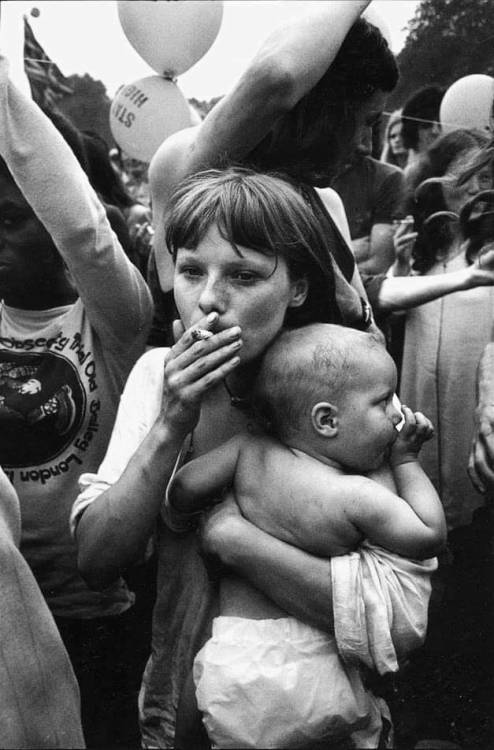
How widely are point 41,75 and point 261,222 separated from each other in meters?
3.01

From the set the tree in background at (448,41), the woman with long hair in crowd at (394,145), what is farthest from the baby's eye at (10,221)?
the woman with long hair in crowd at (394,145)

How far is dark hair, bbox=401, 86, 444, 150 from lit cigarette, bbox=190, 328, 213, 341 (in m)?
2.13

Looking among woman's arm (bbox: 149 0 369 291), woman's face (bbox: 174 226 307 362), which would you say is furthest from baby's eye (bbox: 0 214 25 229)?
woman's face (bbox: 174 226 307 362)

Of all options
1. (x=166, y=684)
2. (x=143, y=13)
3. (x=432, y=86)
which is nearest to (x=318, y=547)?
(x=166, y=684)

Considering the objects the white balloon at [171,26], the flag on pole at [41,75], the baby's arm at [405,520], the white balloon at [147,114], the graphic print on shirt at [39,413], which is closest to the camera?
the baby's arm at [405,520]

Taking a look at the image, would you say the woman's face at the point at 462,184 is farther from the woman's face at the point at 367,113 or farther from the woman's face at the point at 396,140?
the woman's face at the point at 396,140

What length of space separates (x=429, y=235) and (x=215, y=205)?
1622mm

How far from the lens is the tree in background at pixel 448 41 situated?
2146 millimetres

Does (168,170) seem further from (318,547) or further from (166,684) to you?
(166,684)

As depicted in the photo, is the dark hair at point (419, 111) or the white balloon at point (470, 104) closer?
the white balloon at point (470, 104)

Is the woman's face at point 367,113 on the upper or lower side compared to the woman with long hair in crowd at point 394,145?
upper

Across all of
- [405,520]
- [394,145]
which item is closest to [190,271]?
[405,520]

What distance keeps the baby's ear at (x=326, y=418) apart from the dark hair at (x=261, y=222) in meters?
0.22

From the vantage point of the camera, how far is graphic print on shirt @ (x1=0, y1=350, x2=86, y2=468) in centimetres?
187
